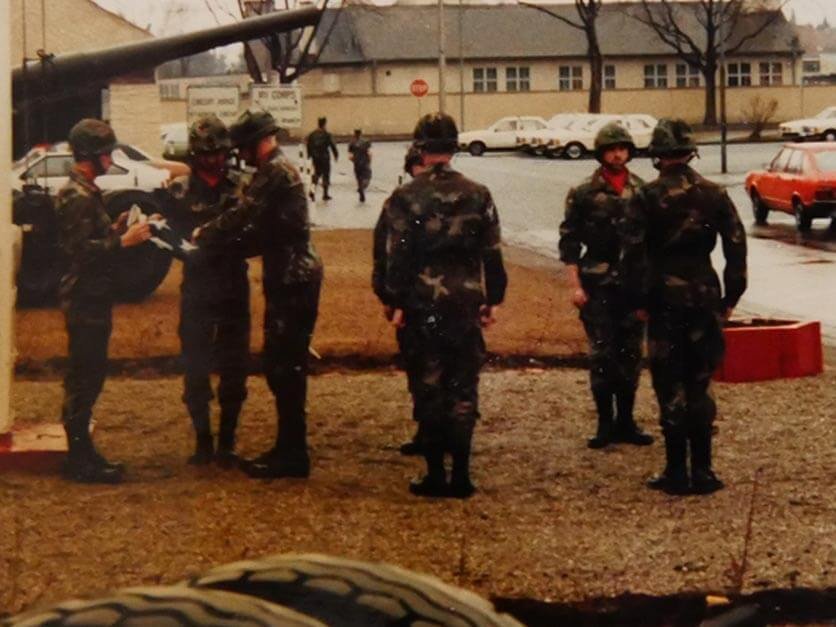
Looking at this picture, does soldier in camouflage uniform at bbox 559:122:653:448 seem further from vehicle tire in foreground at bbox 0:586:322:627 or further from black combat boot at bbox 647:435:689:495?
vehicle tire in foreground at bbox 0:586:322:627

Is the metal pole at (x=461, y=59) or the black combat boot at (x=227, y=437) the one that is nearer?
→ the metal pole at (x=461, y=59)

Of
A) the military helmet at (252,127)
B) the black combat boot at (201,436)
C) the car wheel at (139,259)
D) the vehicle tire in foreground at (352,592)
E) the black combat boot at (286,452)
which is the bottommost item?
the black combat boot at (286,452)

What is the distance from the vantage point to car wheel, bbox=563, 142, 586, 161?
193 inches

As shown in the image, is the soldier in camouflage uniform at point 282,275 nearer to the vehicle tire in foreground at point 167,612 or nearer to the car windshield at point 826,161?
the car windshield at point 826,161

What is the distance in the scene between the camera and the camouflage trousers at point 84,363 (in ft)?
13.5

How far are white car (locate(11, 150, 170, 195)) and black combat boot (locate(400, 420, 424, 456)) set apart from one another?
1.83 meters

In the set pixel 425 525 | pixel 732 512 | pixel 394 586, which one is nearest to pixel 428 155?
pixel 425 525

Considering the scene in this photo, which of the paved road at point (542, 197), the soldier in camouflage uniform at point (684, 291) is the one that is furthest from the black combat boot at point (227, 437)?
the soldier in camouflage uniform at point (684, 291)

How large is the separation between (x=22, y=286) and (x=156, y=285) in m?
0.45

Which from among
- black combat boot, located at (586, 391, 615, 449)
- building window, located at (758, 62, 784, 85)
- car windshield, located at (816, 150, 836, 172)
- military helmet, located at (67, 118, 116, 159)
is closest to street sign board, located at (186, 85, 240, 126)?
military helmet, located at (67, 118, 116, 159)

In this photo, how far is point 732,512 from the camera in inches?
219

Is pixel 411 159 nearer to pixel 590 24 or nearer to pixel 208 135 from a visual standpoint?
pixel 208 135

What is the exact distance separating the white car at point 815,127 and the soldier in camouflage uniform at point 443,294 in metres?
1.46

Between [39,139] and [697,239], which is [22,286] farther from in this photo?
[697,239]
